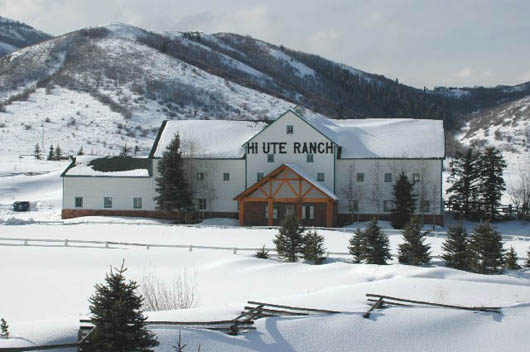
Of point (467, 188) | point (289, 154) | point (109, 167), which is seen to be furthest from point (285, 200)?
point (467, 188)

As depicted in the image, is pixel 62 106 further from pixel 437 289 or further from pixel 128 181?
pixel 437 289

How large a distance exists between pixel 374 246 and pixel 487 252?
4912 millimetres

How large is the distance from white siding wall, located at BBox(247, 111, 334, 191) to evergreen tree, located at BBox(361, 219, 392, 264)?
18.4m

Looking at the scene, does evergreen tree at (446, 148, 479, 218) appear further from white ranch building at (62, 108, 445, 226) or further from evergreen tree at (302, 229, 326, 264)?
evergreen tree at (302, 229, 326, 264)

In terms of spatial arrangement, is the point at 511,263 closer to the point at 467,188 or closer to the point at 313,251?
the point at 313,251

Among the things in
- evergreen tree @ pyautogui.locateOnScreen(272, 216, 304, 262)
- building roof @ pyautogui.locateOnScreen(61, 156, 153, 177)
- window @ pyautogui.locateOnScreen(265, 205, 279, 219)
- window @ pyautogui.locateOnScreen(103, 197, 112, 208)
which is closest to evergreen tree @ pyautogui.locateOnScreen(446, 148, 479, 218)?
window @ pyautogui.locateOnScreen(265, 205, 279, 219)

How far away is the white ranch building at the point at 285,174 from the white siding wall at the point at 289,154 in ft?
0.26

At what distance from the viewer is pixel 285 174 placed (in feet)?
141

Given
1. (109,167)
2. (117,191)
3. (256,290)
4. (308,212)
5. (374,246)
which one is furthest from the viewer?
(109,167)

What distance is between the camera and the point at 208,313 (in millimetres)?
12258

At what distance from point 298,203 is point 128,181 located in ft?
48.2

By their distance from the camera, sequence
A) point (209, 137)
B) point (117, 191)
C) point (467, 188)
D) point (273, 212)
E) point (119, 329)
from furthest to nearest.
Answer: point (467, 188)
point (209, 137)
point (117, 191)
point (273, 212)
point (119, 329)

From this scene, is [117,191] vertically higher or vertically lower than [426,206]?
higher

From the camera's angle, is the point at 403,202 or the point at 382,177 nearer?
the point at 403,202
